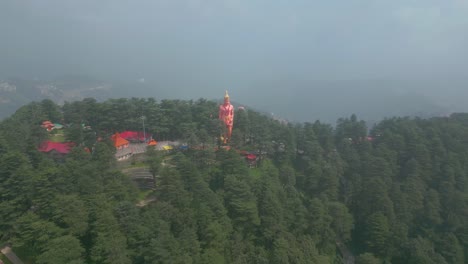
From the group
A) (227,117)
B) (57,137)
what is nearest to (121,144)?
(57,137)

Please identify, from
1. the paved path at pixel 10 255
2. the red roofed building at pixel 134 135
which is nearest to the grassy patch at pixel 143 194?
the paved path at pixel 10 255

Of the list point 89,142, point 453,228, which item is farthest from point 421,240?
point 89,142

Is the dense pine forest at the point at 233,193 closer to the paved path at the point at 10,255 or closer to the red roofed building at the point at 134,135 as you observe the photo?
the paved path at the point at 10,255

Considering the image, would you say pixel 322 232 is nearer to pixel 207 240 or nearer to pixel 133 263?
pixel 207 240

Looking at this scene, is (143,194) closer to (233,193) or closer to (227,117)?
(233,193)

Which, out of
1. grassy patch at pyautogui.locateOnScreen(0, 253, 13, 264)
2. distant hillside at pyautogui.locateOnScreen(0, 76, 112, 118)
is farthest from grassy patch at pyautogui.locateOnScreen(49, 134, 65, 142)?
distant hillside at pyautogui.locateOnScreen(0, 76, 112, 118)

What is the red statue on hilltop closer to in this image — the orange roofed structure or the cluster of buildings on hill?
the cluster of buildings on hill
